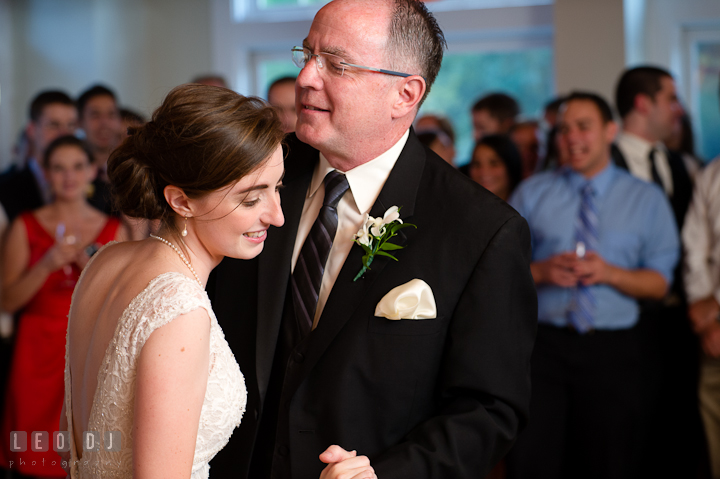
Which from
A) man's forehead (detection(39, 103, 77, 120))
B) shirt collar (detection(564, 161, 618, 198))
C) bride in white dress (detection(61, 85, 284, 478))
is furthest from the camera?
man's forehead (detection(39, 103, 77, 120))

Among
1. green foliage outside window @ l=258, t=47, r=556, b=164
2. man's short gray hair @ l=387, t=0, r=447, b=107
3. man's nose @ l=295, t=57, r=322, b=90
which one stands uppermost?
green foliage outside window @ l=258, t=47, r=556, b=164

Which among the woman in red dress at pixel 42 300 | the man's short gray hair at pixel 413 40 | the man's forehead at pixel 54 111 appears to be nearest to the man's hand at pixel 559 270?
the man's short gray hair at pixel 413 40

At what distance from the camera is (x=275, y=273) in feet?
6.22

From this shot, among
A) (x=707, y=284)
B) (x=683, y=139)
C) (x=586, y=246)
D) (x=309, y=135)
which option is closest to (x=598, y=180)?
(x=586, y=246)

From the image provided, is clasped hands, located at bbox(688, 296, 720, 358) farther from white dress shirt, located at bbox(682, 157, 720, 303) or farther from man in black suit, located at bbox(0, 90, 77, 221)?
man in black suit, located at bbox(0, 90, 77, 221)

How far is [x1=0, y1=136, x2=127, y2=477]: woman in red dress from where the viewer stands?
383 centimetres

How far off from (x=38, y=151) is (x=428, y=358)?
386 centimetres

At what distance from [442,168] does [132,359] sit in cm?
97

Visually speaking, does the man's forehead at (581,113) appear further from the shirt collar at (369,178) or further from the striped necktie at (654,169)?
the shirt collar at (369,178)

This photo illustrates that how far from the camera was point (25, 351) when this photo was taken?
3.93 m

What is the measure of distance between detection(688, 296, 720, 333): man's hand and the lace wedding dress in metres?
2.76

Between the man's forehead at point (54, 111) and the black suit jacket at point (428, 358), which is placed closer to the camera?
the black suit jacket at point (428, 358)

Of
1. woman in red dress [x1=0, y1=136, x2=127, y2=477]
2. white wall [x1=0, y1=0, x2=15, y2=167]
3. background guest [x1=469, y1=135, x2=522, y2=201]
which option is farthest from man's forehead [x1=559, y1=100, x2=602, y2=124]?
white wall [x1=0, y1=0, x2=15, y2=167]

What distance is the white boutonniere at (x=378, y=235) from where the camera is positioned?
5.80 feet
